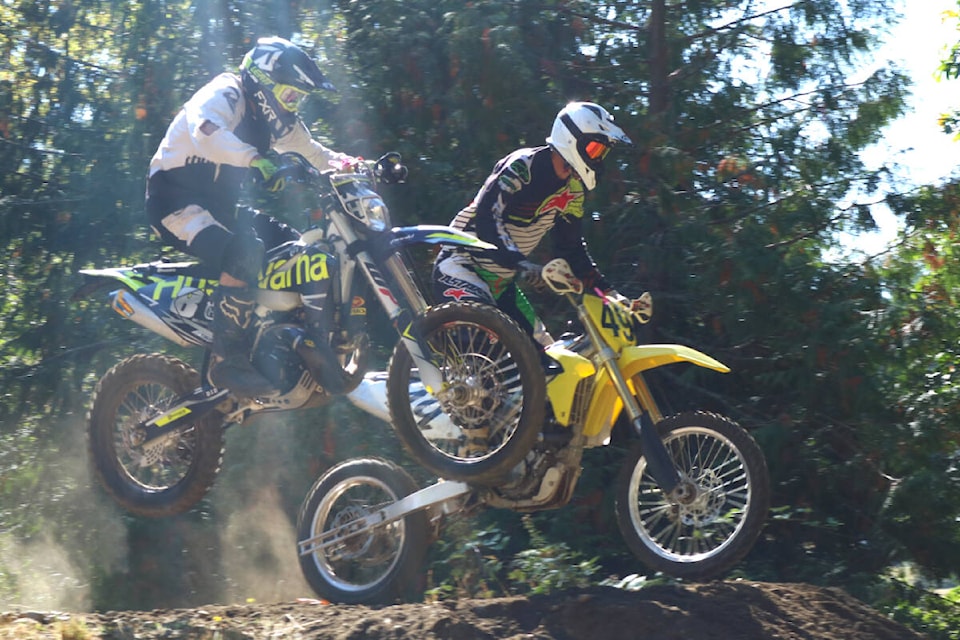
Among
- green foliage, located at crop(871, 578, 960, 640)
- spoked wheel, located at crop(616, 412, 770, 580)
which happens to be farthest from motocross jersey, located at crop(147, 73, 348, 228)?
green foliage, located at crop(871, 578, 960, 640)

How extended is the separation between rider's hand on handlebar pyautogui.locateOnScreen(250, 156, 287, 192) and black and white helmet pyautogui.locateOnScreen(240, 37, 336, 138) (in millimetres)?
519

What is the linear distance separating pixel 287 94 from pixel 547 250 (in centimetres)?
233

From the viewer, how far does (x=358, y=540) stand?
6449 millimetres

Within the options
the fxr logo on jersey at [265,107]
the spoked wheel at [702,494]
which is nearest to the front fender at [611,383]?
the spoked wheel at [702,494]

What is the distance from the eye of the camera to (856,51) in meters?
7.86

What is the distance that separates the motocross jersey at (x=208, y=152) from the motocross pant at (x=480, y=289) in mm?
867

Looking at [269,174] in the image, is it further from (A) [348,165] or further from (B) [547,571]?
(B) [547,571]

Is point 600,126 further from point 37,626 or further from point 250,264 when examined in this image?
point 37,626

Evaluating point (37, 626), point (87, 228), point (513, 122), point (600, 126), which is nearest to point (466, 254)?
point (600, 126)

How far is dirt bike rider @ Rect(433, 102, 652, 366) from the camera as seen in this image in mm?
5855

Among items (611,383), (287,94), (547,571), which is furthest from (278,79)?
(547,571)

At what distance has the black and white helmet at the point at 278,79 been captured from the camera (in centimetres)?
600

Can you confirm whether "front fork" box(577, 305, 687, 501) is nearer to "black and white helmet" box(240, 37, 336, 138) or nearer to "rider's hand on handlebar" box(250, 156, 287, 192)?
"rider's hand on handlebar" box(250, 156, 287, 192)

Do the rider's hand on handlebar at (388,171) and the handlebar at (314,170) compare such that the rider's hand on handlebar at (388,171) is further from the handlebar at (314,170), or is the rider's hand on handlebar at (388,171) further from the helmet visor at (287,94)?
the helmet visor at (287,94)
